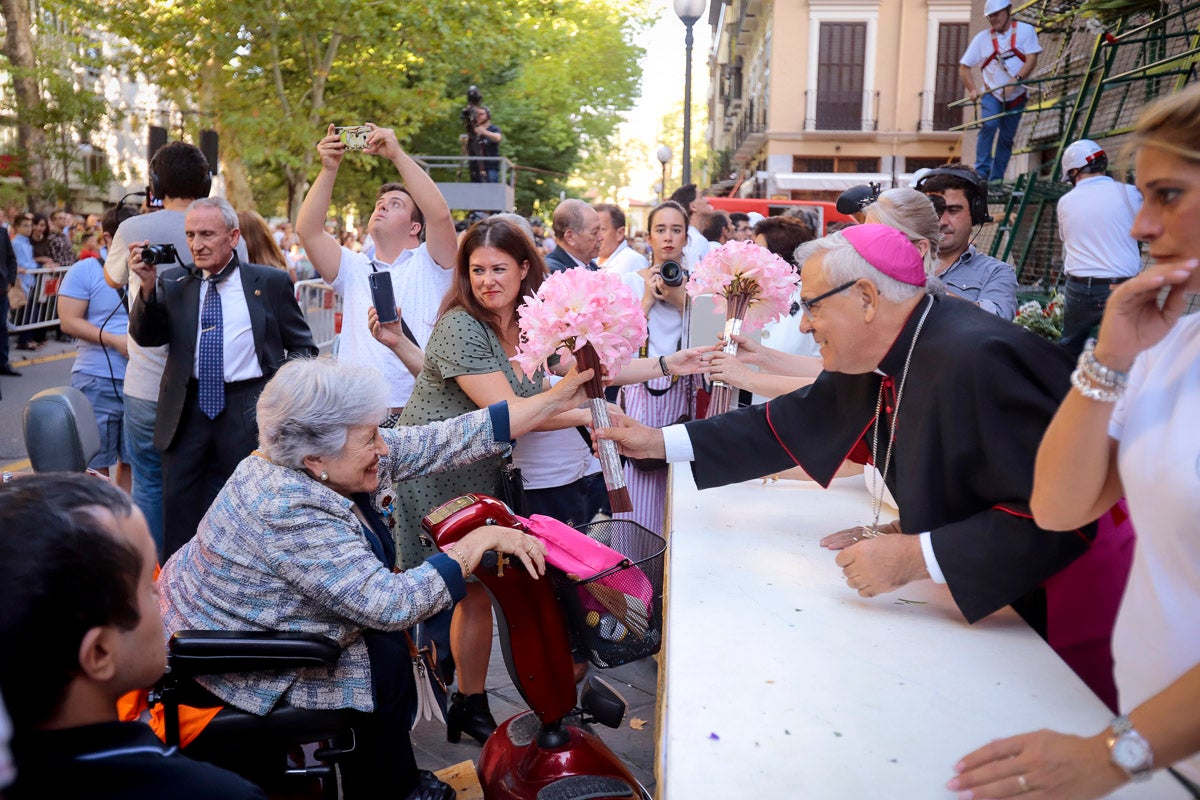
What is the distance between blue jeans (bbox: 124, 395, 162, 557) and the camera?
5.04m

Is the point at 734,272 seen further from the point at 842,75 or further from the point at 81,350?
the point at 842,75

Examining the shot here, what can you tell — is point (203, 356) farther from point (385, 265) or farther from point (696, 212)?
point (696, 212)

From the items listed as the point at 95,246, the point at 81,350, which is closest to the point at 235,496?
the point at 81,350

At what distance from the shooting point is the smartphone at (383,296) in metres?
4.22

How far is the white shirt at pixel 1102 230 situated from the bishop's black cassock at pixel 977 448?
4753 mm

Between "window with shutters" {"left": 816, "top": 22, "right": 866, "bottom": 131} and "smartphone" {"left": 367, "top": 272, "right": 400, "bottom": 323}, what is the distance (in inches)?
1332

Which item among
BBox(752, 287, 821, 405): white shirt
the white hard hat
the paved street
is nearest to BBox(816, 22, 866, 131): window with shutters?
the white hard hat

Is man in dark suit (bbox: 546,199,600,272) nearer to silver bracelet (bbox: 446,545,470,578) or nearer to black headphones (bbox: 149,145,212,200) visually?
black headphones (bbox: 149,145,212,200)

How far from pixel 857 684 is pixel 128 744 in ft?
4.16

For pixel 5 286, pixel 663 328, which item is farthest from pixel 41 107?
pixel 663 328


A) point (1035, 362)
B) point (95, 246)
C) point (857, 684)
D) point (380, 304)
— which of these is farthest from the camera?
point (95, 246)

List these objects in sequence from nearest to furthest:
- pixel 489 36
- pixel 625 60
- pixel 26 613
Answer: pixel 26 613, pixel 489 36, pixel 625 60

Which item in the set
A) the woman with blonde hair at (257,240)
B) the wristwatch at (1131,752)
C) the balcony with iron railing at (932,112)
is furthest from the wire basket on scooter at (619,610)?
the balcony with iron railing at (932,112)

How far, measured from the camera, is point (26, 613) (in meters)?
1.49
